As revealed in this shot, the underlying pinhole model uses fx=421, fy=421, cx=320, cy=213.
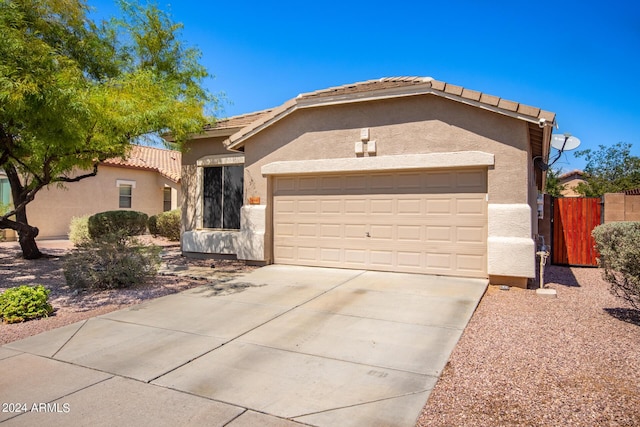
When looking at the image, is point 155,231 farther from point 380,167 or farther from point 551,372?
point 551,372

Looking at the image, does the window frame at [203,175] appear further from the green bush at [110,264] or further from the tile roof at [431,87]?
the green bush at [110,264]

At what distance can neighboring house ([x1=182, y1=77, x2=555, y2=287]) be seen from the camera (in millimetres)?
8617

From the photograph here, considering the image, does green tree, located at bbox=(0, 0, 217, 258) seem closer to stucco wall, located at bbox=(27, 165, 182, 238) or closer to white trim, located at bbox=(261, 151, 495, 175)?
white trim, located at bbox=(261, 151, 495, 175)

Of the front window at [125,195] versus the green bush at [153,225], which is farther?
the front window at [125,195]

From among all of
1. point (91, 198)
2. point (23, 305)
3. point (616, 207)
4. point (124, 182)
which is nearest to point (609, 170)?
point (616, 207)

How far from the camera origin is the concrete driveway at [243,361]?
3.65m

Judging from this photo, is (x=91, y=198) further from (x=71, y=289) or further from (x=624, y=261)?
(x=624, y=261)

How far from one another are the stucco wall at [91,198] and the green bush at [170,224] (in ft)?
3.64

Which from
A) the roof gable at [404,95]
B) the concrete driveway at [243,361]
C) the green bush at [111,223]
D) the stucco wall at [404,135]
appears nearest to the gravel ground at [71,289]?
the concrete driveway at [243,361]

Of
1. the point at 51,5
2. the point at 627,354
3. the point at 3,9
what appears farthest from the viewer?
the point at 51,5

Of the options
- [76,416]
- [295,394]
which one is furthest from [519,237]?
[76,416]

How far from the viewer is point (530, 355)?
194 inches

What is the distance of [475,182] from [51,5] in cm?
1130

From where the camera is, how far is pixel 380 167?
31.9 feet
